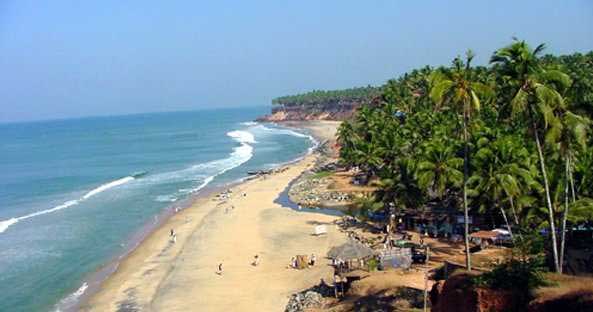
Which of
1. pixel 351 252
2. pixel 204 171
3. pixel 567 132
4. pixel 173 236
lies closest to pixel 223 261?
pixel 173 236

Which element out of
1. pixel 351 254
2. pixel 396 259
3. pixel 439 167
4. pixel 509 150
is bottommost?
pixel 396 259

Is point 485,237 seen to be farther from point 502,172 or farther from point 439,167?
point 502,172

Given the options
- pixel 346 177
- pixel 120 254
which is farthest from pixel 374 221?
pixel 346 177

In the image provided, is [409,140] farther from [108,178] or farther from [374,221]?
[108,178]

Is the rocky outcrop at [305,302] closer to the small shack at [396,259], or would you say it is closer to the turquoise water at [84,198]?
the small shack at [396,259]

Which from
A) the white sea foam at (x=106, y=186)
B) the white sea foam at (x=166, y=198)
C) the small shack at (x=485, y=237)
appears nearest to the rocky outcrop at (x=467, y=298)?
the small shack at (x=485, y=237)
